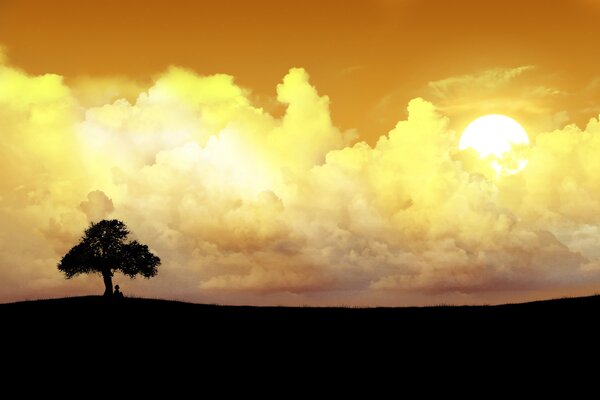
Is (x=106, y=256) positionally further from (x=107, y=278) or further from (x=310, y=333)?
(x=310, y=333)

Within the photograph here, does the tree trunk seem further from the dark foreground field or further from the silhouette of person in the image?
the dark foreground field

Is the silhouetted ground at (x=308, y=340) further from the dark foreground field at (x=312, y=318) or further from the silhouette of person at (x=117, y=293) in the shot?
the silhouette of person at (x=117, y=293)

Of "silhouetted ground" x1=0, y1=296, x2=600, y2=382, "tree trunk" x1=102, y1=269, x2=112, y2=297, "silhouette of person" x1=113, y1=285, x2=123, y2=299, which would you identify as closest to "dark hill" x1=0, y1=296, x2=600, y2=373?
"silhouetted ground" x1=0, y1=296, x2=600, y2=382

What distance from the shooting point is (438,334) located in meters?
40.1

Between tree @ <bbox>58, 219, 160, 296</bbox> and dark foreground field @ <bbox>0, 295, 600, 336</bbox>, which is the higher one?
tree @ <bbox>58, 219, 160, 296</bbox>

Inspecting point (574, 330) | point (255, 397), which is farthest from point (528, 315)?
point (255, 397)

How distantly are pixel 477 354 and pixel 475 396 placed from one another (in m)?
7.09

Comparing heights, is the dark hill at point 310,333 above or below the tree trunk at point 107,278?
below

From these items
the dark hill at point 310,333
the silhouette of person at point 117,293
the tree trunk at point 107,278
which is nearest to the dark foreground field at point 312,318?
the dark hill at point 310,333

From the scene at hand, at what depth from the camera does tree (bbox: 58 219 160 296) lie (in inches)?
2864

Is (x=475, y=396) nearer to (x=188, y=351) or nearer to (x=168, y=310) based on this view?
(x=188, y=351)

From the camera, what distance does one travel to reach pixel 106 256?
240ft

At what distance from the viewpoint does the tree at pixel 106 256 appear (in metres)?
72.8

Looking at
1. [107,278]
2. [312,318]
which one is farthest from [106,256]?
[312,318]
